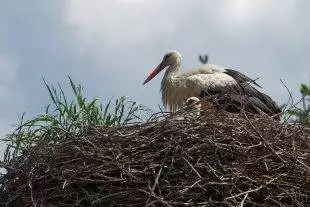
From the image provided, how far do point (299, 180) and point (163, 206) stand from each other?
733 millimetres

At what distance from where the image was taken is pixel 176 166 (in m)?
4.32

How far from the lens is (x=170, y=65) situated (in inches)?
350

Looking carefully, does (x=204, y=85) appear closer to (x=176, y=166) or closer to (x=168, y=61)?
(x=168, y=61)

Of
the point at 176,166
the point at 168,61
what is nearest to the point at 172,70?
Answer: the point at 168,61

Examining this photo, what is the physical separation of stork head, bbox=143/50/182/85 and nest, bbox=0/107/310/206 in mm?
4280

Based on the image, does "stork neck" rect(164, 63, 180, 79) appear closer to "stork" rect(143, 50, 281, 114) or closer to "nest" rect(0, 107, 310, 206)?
"stork" rect(143, 50, 281, 114)

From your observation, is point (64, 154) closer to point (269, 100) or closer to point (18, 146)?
point (18, 146)

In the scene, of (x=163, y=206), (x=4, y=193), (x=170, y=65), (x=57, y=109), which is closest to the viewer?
(x=163, y=206)

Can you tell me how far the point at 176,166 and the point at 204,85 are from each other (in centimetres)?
362

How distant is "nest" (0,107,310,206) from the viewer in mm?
4219

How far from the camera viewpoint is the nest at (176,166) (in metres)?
4.22

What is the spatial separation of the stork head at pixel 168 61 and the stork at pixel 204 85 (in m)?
0.14

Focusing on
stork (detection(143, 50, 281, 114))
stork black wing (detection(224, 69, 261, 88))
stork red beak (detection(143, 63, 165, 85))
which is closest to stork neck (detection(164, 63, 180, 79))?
stork (detection(143, 50, 281, 114))

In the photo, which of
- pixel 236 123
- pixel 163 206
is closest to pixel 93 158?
pixel 163 206
